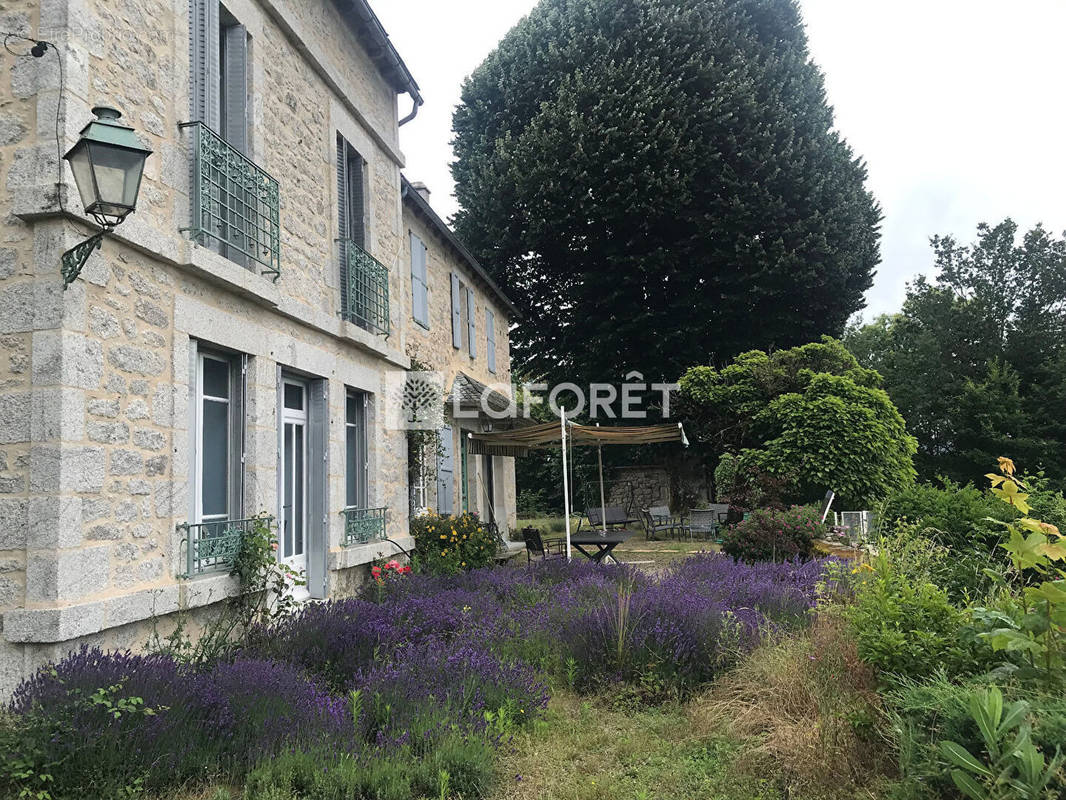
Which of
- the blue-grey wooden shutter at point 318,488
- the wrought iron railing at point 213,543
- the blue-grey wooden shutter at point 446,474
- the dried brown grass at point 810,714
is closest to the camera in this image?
the dried brown grass at point 810,714

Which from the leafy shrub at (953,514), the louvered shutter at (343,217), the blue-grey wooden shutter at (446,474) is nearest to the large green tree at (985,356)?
the leafy shrub at (953,514)

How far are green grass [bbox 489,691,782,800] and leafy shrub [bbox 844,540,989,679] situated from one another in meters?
0.77

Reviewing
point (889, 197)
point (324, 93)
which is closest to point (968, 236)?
point (889, 197)

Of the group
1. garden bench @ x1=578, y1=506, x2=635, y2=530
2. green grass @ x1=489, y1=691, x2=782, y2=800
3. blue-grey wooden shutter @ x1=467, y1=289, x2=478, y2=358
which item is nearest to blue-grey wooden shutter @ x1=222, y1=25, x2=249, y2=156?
green grass @ x1=489, y1=691, x2=782, y2=800

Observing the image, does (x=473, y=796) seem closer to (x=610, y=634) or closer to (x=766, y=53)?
(x=610, y=634)

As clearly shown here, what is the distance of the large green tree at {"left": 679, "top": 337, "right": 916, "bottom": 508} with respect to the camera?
39.3 feet

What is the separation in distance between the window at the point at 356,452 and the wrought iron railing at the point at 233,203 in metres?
2.15

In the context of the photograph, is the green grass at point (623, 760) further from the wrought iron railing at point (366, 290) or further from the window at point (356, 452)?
the wrought iron railing at point (366, 290)

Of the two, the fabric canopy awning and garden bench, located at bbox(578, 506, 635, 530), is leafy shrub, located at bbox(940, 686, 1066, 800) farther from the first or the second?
garden bench, located at bbox(578, 506, 635, 530)

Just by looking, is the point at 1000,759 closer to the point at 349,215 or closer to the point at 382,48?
the point at 349,215

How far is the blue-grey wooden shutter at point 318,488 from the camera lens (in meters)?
6.27

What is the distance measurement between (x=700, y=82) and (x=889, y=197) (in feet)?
21.4

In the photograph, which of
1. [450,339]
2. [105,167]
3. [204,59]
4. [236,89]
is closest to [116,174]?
[105,167]

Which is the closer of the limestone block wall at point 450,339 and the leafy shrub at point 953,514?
the leafy shrub at point 953,514
